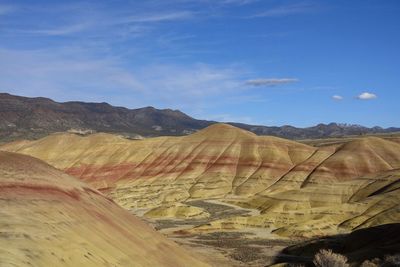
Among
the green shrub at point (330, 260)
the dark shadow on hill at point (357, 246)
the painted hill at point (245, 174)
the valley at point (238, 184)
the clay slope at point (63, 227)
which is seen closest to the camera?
the clay slope at point (63, 227)

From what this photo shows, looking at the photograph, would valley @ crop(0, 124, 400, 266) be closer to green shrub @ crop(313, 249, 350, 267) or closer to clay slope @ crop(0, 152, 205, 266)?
green shrub @ crop(313, 249, 350, 267)

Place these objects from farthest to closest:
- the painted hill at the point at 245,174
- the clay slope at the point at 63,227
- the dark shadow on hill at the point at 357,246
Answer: the painted hill at the point at 245,174 → the dark shadow on hill at the point at 357,246 → the clay slope at the point at 63,227

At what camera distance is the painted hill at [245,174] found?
98262 millimetres

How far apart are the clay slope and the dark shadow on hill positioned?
2115 cm

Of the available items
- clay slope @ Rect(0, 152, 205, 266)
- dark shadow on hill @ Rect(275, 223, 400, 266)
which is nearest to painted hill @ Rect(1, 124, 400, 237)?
dark shadow on hill @ Rect(275, 223, 400, 266)

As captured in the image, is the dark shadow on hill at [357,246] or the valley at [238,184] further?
the valley at [238,184]

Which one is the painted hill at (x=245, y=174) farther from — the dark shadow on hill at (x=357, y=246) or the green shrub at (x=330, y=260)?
the green shrub at (x=330, y=260)

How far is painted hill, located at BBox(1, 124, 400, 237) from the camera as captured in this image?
3869 inches

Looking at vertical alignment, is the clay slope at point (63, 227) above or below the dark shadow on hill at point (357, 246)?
above

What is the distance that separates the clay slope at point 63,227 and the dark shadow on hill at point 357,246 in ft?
69.4

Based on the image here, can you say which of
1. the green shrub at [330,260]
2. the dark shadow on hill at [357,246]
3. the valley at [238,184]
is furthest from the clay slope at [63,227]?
the valley at [238,184]

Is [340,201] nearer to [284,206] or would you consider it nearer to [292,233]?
[284,206]

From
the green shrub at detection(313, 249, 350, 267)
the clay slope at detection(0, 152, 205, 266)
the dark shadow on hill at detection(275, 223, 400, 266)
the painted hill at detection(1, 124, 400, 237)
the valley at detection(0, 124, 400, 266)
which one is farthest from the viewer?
the painted hill at detection(1, 124, 400, 237)

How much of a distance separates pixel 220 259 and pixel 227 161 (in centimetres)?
9802
